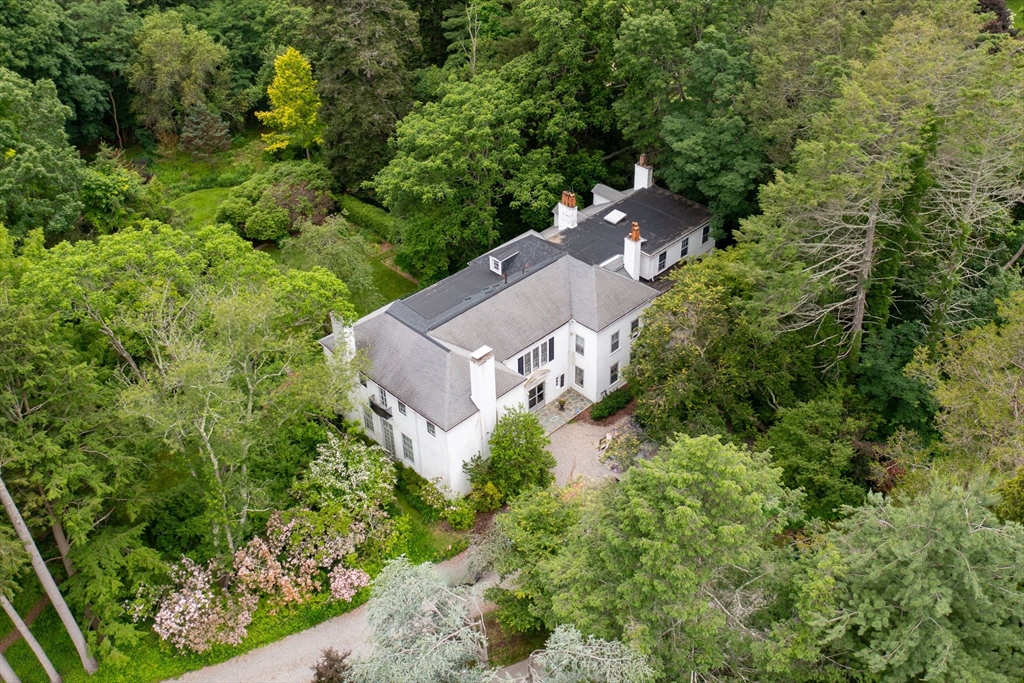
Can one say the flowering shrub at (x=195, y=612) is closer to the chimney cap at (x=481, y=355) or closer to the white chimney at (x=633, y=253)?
the chimney cap at (x=481, y=355)

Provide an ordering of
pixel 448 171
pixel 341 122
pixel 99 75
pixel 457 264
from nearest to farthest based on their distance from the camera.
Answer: pixel 448 171 → pixel 457 264 → pixel 341 122 → pixel 99 75

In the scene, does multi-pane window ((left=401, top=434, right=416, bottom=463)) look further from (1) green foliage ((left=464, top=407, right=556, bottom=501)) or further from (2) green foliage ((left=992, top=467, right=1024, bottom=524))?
(2) green foliage ((left=992, top=467, right=1024, bottom=524))

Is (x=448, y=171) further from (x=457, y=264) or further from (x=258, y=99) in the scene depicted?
(x=258, y=99)

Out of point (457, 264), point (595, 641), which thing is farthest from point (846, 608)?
point (457, 264)

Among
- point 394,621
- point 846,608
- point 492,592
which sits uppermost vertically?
point 846,608

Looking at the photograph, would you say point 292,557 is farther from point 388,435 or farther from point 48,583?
point 48,583

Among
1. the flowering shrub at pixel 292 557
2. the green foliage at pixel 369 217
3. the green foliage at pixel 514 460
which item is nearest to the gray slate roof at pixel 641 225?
the green foliage at pixel 514 460

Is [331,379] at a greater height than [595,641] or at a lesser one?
greater
